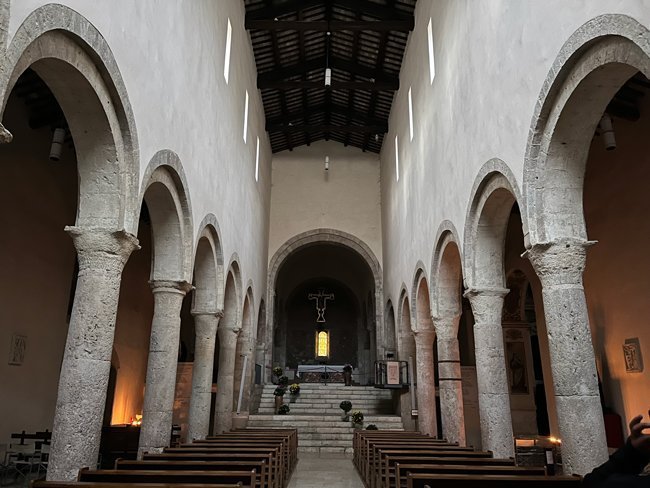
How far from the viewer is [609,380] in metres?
11.1

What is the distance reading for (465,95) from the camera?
9102 millimetres

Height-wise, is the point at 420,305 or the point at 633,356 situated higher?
the point at 420,305

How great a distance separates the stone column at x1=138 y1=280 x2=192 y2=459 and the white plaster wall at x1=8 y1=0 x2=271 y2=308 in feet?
4.83

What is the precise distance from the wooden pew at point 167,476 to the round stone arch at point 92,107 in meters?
2.55

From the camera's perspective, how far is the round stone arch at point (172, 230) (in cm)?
834

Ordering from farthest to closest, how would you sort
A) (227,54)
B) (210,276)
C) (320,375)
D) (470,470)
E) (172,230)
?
1. (320,375)
2. (227,54)
3. (210,276)
4. (172,230)
5. (470,470)

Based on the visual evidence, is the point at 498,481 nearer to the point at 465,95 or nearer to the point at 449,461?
the point at 449,461

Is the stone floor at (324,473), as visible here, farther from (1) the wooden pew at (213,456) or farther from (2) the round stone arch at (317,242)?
(2) the round stone arch at (317,242)

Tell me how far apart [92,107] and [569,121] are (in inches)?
197

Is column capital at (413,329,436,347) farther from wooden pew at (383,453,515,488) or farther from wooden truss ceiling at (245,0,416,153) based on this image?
wooden truss ceiling at (245,0,416,153)

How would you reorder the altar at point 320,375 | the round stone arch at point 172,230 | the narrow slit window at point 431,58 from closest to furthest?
the round stone arch at point 172,230, the narrow slit window at point 431,58, the altar at point 320,375

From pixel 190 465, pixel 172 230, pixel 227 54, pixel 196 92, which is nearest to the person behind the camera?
pixel 190 465

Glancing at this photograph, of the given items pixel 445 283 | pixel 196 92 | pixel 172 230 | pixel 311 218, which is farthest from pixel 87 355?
pixel 311 218

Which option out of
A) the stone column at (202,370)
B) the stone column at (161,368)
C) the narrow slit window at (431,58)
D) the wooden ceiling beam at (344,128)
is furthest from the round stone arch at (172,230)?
the wooden ceiling beam at (344,128)
